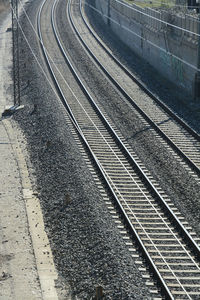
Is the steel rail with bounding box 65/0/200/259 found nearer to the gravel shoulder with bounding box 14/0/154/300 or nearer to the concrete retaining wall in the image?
the gravel shoulder with bounding box 14/0/154/300

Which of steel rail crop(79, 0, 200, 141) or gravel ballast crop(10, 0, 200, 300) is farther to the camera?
steel rail crop(79, 0, 200, 141)

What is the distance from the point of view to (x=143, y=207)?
1709 centimetres

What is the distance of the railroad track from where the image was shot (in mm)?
13359

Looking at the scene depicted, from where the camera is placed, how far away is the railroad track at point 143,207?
43.8 ft

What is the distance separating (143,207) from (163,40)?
2101cm

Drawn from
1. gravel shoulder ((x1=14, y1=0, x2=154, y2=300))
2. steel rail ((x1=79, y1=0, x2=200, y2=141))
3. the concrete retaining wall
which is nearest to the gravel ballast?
gravel shoulder ((x1=14, y1=0, x2=154, y2=300))

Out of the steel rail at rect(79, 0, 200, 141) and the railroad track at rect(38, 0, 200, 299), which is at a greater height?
the railroad track at rect(38, 0, 200, 299)

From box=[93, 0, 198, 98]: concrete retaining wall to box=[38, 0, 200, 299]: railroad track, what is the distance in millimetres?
5736

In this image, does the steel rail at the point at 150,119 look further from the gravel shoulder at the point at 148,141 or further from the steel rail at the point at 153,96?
the gravel shoulder at the point at 148,141

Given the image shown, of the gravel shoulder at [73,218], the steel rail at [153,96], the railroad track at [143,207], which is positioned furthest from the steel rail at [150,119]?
the gravel shoulder at [73,218]

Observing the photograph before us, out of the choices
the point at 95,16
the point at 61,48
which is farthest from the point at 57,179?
the point at 95,16

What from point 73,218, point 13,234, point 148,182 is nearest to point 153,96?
point 148,182

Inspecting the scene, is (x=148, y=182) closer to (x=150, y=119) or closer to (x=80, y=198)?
(x=80, y=198)

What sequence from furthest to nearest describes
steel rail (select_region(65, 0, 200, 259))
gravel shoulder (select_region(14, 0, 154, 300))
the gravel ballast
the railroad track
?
steel rail (select_region(65, 0, 200, 259)) → the railroad track → the gravel ballast → gravel shoulder (select_region(14, 0, 154, 300))
